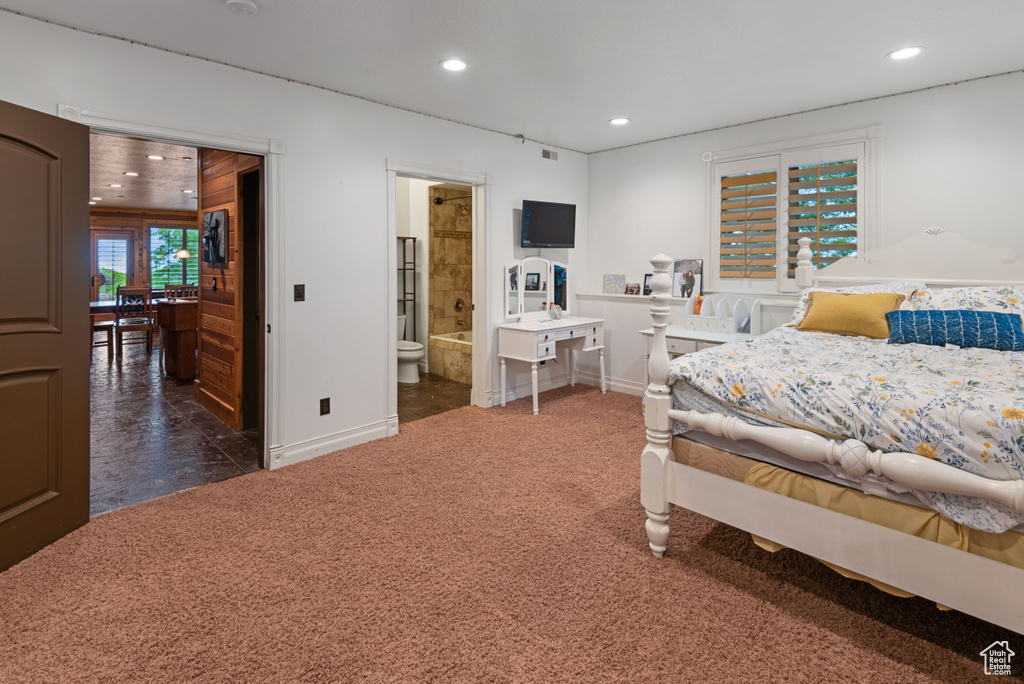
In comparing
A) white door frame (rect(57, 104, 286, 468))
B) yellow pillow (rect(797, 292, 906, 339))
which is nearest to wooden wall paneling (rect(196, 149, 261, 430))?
white door frame (rect(57, 104, 286, 468))

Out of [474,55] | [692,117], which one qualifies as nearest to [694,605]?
[474,55]

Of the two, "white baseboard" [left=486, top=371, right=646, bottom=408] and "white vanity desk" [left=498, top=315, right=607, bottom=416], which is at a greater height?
"white vanity desk" [left=498, top=315, right=607, bottom=416]

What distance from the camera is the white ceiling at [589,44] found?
8.50 feet

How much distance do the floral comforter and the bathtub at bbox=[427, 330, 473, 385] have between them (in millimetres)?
3776

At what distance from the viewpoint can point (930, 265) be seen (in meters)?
3.74

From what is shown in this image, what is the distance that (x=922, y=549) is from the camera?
174cm

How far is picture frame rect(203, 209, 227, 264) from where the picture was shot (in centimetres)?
437

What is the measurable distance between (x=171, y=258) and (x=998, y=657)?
13745mm

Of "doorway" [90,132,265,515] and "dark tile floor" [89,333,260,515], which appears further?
"doorway" [90,132,265,515]

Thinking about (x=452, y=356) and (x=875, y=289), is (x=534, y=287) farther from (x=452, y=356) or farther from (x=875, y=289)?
(x=875, y=289)

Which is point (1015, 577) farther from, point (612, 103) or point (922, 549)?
point (612, 103)

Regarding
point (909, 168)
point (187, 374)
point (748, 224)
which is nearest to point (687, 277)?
point (748, 224)

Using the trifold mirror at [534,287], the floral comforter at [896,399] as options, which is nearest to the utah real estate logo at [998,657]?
the floral comforter at [896,399]

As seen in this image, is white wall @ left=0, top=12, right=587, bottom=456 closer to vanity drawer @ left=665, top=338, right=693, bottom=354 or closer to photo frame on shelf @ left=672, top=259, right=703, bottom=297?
photo frame on shelf @ left=672, top=259, right=703, bottom=297
